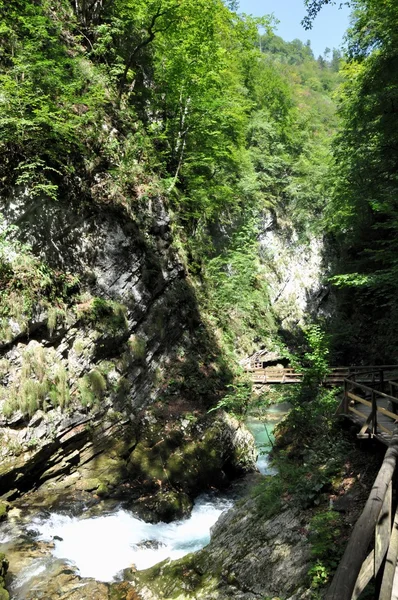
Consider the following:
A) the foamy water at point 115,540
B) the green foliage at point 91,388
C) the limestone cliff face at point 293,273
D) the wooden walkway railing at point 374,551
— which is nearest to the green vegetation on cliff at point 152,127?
the limestone cliff face at point 293,273

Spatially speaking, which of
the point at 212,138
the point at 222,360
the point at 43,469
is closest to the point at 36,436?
the point at 43,469

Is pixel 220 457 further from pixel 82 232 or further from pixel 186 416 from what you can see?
pixel 82 232

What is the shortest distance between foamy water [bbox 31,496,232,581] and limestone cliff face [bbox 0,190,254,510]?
688 millimetres

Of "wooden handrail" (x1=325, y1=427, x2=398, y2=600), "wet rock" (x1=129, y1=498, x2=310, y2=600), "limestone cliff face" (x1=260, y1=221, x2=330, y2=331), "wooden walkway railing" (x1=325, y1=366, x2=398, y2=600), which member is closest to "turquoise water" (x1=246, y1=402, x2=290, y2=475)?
"wet rock" (x1=129, y1=498, x2=310, y2=600)

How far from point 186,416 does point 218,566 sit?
5.70 m

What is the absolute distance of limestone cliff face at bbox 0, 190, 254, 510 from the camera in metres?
8.77

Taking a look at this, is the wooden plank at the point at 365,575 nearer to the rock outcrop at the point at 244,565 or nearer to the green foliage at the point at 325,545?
the green foliage at the point at 325,545

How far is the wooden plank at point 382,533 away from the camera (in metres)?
2.89

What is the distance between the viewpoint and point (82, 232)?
1099 centimetres

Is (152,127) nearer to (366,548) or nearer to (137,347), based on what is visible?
(137,347)

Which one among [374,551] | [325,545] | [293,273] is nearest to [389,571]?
[374,551]

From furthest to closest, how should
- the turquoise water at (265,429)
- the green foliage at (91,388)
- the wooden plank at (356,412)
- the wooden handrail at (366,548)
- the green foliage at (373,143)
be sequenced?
the turquoise water at (265,429) → the green foliage at (373,143) → the green foliage at (91,388) → the wooden plank at (356,412) → the wooden handrail at (366,548)

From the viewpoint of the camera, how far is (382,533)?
9.82ft

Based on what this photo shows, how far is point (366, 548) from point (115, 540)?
6.95 meters
